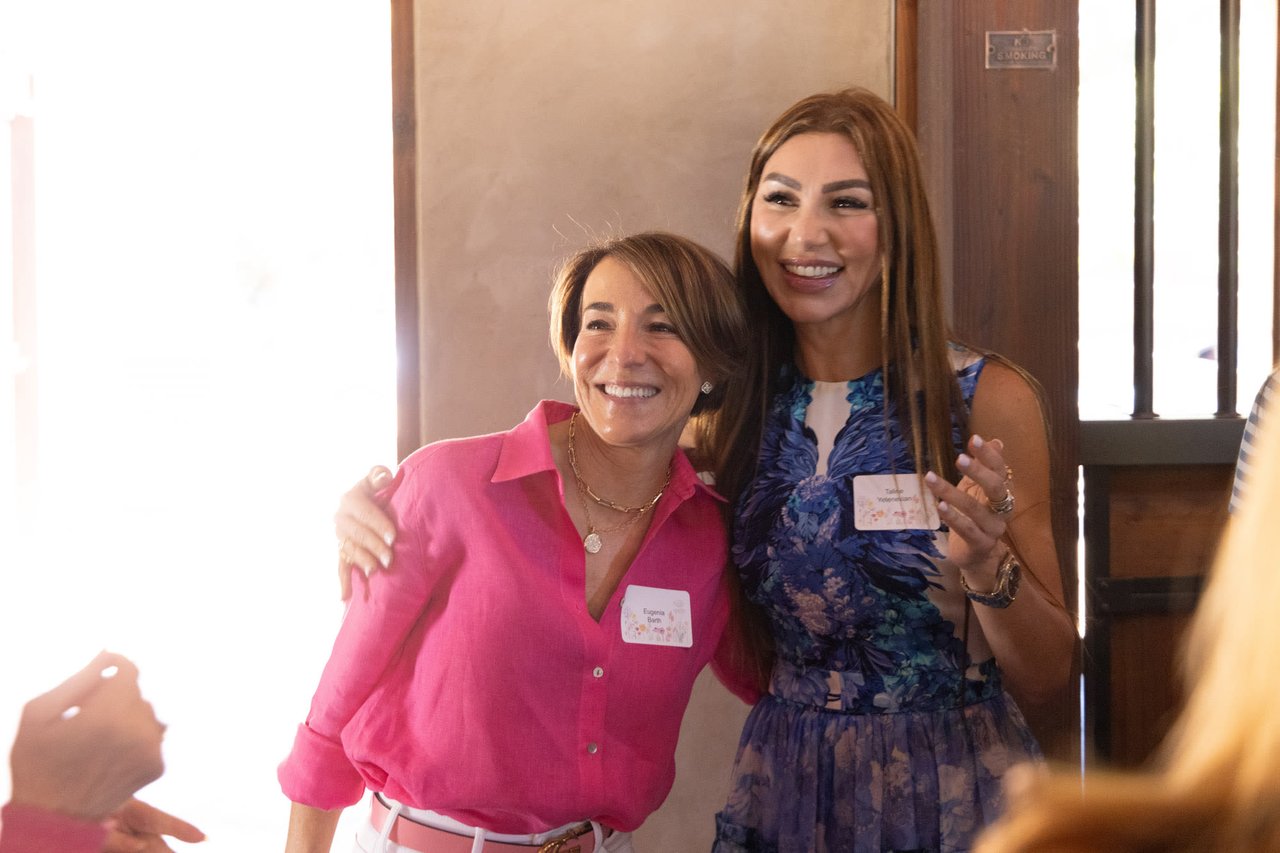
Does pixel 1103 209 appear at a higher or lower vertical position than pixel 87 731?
higher

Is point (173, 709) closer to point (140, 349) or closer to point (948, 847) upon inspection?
point (140, 349)

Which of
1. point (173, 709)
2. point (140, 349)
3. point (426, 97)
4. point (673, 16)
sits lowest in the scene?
point (173, 709)

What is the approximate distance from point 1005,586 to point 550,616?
0.65 meters

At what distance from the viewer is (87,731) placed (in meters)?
1.18

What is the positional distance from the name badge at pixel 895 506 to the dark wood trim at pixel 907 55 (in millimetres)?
955

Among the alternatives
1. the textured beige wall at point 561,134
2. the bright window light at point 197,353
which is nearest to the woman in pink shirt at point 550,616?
the textured beige wall at point 561,134

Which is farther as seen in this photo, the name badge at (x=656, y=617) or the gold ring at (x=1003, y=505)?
the name badge at (x=656, y=617)

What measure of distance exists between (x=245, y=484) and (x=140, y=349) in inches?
22.0

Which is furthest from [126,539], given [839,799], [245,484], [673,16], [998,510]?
[998,510]

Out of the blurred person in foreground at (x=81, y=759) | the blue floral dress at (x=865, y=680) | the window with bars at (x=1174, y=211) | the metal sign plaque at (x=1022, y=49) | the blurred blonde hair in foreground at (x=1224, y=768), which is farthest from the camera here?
the window with bars at (x=1174, y=211)

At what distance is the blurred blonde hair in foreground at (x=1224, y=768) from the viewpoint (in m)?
0.59

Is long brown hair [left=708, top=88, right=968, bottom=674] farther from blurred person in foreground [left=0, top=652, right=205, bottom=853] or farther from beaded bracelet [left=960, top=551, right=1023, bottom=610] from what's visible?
blurred person in foreground [left=0, top=652, right=205, bottom=853]

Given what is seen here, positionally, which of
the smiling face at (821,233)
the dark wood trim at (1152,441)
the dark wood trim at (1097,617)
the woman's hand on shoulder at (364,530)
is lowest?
the dark wood trim at (1097,617)

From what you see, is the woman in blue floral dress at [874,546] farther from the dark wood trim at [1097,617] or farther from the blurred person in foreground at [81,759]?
the blurred person in foreground at [81,759]
